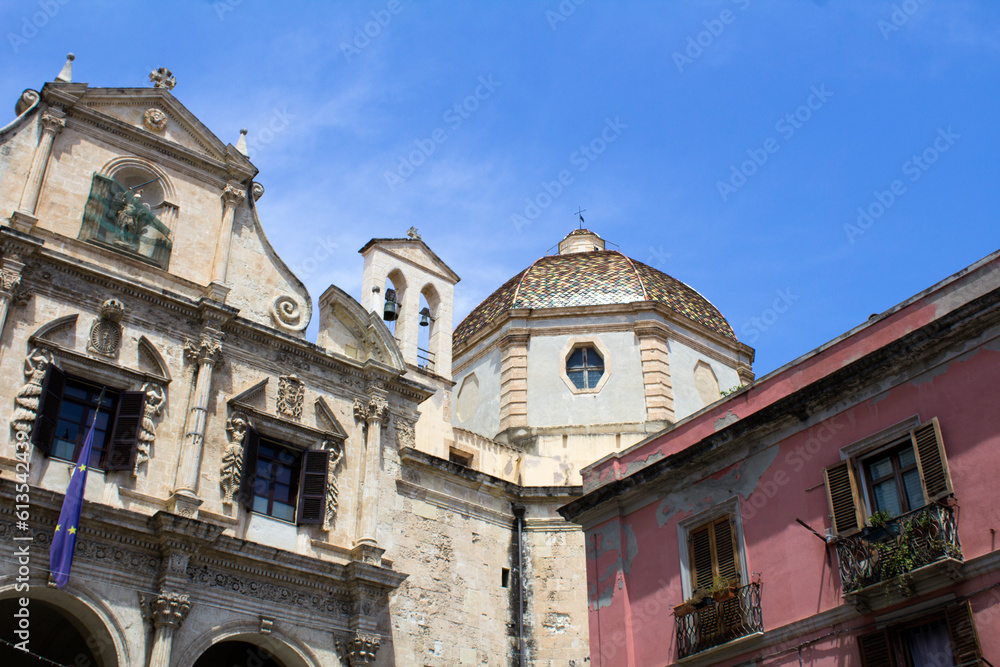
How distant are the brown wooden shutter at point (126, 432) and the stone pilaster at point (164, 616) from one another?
2.14 meters

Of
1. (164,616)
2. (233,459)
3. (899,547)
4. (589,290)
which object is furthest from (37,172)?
(899,547)

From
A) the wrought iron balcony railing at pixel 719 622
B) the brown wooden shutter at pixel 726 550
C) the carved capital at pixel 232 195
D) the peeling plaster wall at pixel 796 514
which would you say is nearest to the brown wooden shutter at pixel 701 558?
the brown wooden shutter at pixel 726 550

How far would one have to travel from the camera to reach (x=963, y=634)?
1060 cm

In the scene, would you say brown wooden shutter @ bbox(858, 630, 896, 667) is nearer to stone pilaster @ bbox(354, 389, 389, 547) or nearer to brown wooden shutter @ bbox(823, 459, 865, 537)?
brown wooden shutter @ bbox(823, 459, 865, 537)

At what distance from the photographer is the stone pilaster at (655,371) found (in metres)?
24.9

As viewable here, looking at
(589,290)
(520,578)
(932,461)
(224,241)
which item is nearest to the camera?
(932,461)

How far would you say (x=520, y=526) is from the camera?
71.7 feet

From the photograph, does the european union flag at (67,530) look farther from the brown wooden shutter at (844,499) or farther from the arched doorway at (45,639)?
the brown wooden shutter at (844,499)

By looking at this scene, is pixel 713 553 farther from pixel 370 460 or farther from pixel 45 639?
pixel 45 639

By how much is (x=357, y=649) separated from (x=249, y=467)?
11.8 feet

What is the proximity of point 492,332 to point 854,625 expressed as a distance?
1627 cm

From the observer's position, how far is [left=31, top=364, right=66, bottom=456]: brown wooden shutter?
1549 cm

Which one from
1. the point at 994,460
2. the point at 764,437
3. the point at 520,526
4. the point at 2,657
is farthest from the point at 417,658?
the point at 994,460

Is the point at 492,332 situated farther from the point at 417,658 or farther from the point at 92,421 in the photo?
the point at 92,421
